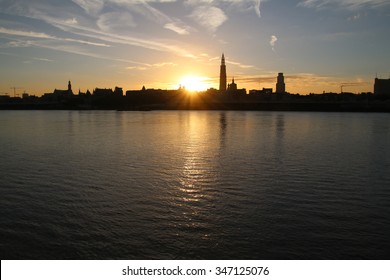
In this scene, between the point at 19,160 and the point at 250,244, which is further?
the point at 19,160

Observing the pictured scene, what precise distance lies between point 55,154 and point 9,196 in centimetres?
1636

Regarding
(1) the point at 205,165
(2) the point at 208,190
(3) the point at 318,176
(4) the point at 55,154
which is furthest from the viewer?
(4) the point at 55,154

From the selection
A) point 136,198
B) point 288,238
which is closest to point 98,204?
point 136,198

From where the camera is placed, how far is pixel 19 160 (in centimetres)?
3038

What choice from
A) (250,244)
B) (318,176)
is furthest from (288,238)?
(318,176)

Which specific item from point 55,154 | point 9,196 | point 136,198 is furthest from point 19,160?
point 136,198

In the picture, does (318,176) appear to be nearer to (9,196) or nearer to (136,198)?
(136,198)

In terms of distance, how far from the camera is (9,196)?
Answer: 18734 millimetres

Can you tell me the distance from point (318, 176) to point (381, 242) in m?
11.6
